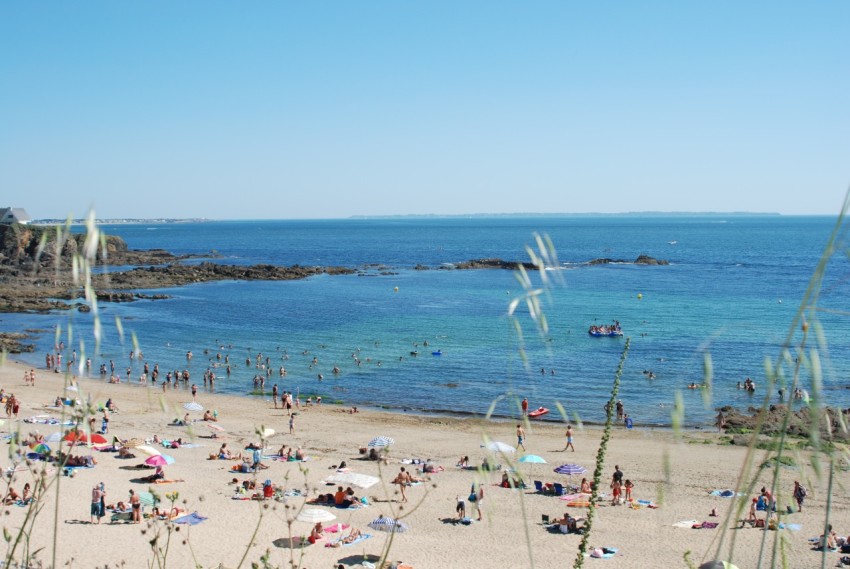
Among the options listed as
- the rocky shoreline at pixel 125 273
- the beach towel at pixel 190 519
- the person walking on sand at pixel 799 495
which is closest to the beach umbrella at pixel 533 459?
the person walking on sand at pixel 799 495

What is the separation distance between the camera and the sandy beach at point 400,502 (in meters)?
16.8

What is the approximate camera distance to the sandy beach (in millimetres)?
16750

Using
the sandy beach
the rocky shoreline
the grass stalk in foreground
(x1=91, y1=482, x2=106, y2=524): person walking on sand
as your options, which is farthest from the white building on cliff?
the grass stalk in foreground

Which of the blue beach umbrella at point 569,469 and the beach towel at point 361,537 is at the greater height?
the beach towel at point 361,537

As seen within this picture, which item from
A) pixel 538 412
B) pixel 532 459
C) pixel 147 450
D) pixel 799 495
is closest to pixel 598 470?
pixel 799 495

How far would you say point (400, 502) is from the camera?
17656mm

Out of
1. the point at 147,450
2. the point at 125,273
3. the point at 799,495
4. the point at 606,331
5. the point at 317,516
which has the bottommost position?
the point at 147,450

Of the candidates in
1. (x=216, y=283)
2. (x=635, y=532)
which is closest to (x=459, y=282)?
(x=216, y=283)

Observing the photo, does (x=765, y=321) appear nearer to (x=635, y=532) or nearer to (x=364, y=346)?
(x=364, y=346)

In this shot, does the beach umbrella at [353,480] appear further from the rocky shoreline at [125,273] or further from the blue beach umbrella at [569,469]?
the rocky shoreline at [125,273]

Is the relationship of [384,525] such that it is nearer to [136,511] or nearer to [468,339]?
[136,511]

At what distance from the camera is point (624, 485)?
21766mm

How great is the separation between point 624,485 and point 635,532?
10.5 ft

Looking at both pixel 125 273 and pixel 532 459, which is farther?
pixel 125 273
